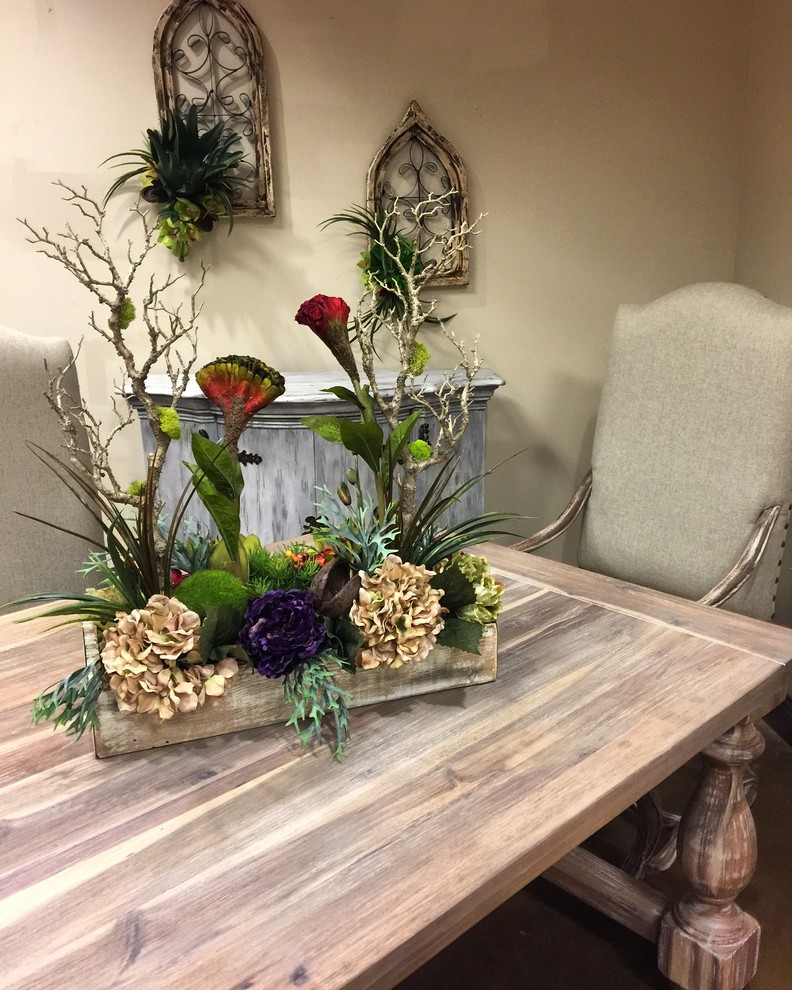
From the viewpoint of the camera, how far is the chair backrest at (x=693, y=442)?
1.75 metres

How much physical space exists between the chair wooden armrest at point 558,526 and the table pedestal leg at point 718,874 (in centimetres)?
68

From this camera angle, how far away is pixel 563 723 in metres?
0.96

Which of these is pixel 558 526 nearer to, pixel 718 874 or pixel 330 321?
pixel 718 874

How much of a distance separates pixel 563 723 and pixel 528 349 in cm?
198

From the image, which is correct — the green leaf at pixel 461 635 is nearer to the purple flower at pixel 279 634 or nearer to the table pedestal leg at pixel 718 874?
the purple flower at pixel 279 634

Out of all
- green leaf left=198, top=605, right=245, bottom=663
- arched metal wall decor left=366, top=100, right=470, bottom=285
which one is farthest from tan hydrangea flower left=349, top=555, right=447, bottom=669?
arched metal wall decor left=366, top=100, right=470, bottom=285

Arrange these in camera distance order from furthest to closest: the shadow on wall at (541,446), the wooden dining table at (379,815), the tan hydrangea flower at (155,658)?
the shadow on wall at (541,446) < the tan hydrangea flower at (155,658) < the wooden dining table at (379,815)

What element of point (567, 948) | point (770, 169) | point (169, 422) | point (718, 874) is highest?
point (770, 169)

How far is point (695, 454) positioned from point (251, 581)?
3.89 feet

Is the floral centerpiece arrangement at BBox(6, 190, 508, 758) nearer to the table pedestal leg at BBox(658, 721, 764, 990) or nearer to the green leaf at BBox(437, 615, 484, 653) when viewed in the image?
the green leaf at BBox(437, 615, 484, 653)

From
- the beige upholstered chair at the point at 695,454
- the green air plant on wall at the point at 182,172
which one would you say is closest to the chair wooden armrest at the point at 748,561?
the beige upholstered chair at the point at 695,454

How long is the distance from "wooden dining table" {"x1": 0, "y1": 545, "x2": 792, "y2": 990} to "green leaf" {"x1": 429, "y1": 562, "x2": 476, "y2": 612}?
11 cm

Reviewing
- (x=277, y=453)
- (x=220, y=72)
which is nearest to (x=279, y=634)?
(x=277, y=453)

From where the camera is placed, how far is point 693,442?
185cm
